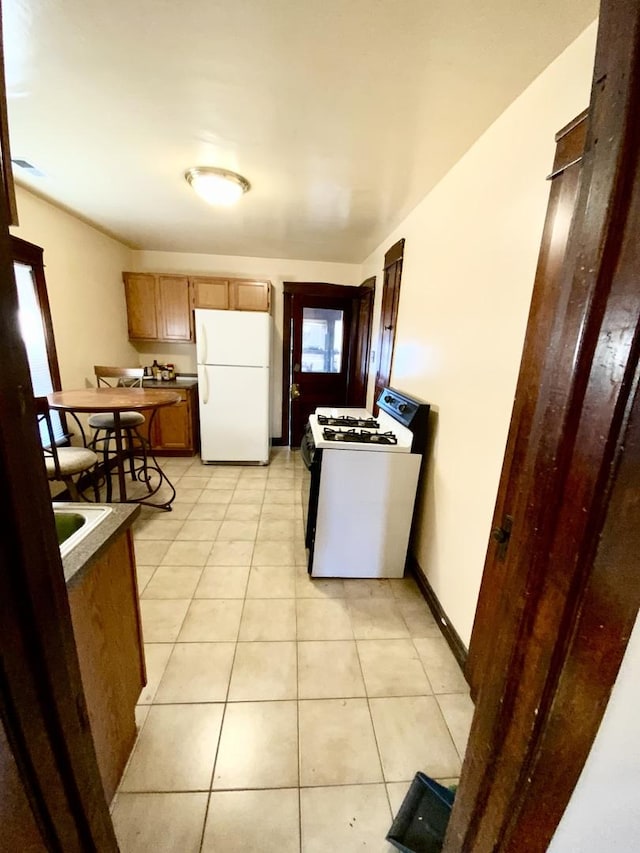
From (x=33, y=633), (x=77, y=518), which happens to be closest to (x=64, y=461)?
(x=77, y=518)

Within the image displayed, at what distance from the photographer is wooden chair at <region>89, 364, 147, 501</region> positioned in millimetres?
2841

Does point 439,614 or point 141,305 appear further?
point 141,305

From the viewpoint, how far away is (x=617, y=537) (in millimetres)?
414

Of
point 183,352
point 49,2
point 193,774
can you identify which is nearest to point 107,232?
point 183,352

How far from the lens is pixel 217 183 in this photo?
216cm

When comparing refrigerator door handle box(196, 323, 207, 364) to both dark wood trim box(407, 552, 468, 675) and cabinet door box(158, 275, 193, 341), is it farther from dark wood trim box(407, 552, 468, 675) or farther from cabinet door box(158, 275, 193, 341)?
dark wood trim box(407, 552, 468, 675)

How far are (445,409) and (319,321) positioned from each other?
9.57 feet

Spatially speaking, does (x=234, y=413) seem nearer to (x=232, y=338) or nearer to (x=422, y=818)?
(x=232, y=338)

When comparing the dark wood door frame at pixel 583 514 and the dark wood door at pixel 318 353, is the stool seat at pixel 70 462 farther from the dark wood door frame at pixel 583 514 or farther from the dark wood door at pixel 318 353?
the dark wood door frame at pixel 583 514

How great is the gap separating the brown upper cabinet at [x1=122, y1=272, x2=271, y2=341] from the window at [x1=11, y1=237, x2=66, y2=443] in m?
1.35

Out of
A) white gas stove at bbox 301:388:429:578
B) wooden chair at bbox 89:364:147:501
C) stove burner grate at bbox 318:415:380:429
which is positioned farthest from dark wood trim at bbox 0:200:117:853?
wooden chair at bbox 89:364:147:501

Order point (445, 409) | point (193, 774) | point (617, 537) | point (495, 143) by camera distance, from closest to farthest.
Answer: point (617, 537) → point (193, 774) → point (495, 143) → point (445, 409)

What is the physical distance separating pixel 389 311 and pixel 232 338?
5.58 feet

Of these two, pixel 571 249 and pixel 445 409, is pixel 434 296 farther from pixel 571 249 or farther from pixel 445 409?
pixel 571 249
